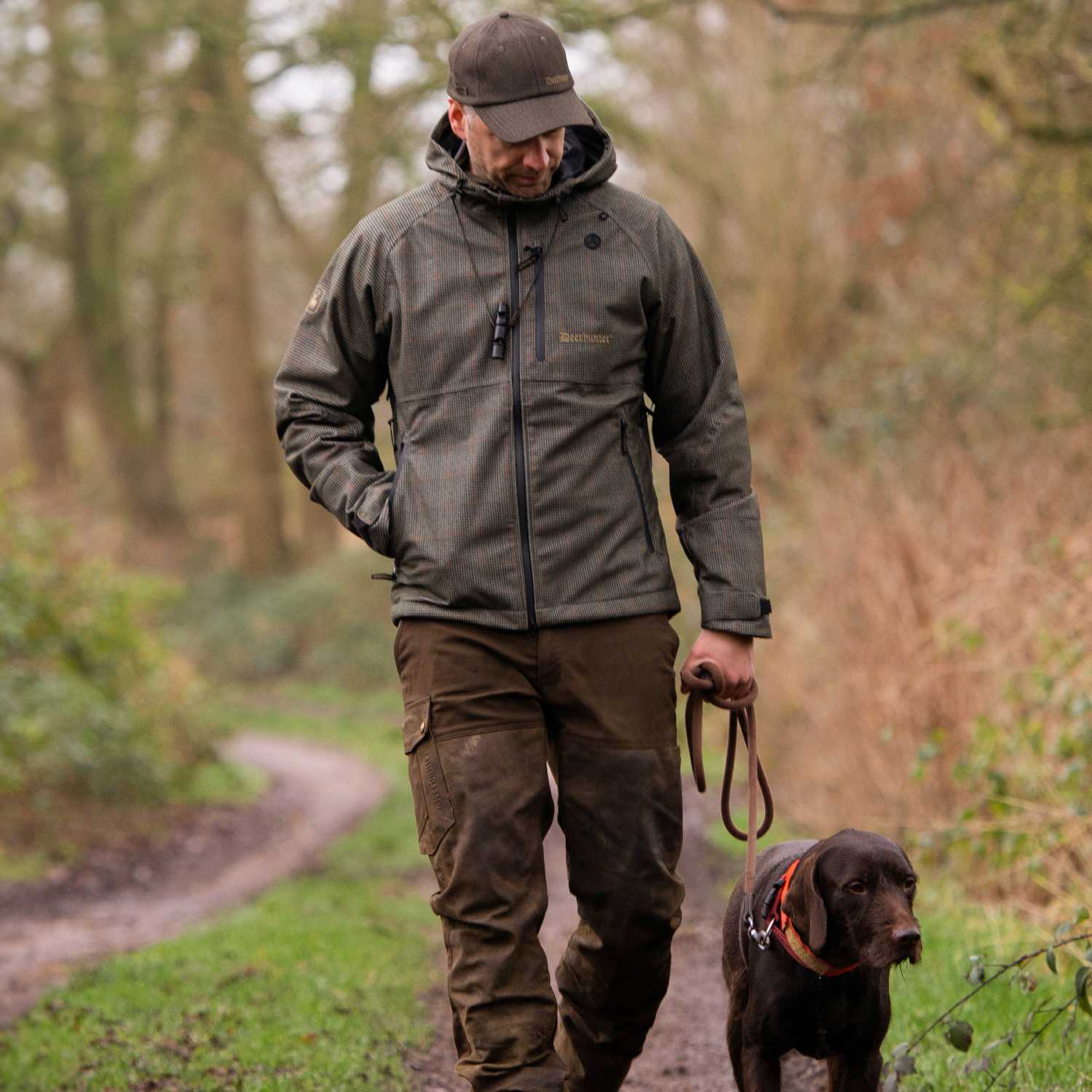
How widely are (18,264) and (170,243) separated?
3278mm

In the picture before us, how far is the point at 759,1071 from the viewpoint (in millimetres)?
3547

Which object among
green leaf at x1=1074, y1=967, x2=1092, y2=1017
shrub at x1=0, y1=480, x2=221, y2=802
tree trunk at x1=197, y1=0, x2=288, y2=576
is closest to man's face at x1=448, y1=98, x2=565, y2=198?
green leaf at x1=1074, y1=967, x2=1092, y2=1017

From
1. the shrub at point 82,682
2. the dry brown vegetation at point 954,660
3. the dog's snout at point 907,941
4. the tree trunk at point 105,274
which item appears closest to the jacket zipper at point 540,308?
the dog's snout at point 907,941

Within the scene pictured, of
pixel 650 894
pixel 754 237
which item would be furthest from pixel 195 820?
pixel 650 894

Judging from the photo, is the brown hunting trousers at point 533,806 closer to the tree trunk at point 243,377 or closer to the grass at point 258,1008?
the grass at point 258,1008

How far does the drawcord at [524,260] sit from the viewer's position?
3.62 m

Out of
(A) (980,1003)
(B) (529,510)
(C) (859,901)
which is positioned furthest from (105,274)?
(C) (859,901)

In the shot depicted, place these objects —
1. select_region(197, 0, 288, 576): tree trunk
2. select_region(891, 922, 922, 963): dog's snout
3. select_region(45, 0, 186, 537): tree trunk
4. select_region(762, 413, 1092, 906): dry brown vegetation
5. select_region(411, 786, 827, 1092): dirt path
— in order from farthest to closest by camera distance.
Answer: select_region(197, 0, 288, 576): tree trunk
select_region(45, 0, 186, 537): tree trunk
select_region(762, 413, 1092, 906): dry brown vegetation
select_region(411, 786, 827, 1092): dirt path
select_region(891, 922, 922, 963): dog's snout

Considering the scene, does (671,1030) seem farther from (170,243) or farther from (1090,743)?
(170,243)

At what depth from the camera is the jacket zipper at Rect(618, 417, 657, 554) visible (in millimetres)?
3695

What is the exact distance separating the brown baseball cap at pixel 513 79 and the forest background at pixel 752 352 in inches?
127

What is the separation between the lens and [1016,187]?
1025cm

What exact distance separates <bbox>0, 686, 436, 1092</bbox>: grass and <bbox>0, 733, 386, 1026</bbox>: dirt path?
0.39 metres

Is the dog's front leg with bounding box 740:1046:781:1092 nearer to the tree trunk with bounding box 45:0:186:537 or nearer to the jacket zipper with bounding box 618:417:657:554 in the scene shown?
the jacket zipper with bounding box 618:417:657:554
